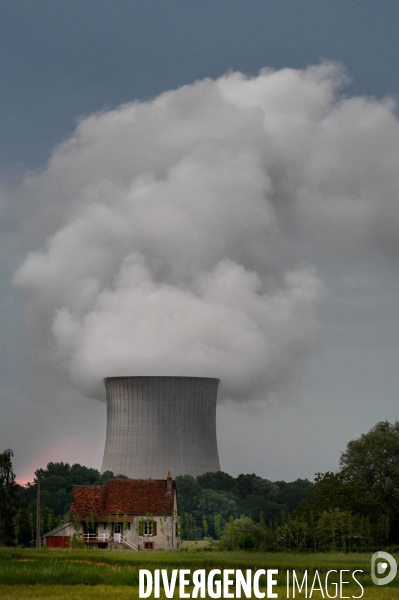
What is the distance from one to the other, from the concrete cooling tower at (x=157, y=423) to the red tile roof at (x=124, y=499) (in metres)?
10.2

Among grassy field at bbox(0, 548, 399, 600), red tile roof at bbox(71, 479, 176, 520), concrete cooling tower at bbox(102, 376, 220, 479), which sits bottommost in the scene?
grassy field at bbox(0, 548, 399, 600)

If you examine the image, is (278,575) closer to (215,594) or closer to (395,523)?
(215,594)

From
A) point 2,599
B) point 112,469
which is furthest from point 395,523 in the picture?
point 2,599

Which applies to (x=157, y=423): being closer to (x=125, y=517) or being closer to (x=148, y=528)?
(x=148, y=528)

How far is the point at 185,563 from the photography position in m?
24.4

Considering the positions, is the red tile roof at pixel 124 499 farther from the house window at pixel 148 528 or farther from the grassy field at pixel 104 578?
the grassy field at pixel 104 578

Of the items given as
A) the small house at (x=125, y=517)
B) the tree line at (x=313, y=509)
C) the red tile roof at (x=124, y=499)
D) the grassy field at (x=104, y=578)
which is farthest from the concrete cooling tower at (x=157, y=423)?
the grassy field at (x=104, y=578)

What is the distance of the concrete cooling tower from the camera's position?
62938mm

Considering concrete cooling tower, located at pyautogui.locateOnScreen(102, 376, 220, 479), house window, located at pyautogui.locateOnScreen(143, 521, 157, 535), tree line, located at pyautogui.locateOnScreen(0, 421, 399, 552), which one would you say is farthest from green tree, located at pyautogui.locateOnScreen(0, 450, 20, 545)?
concrete cooling tower, located at pyautogui.locateOnScreen(102, 376, 220, 479)

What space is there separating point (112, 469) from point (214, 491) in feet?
63.3

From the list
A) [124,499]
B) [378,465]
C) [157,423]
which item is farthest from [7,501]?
[378,465]

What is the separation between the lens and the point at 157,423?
6281 cm

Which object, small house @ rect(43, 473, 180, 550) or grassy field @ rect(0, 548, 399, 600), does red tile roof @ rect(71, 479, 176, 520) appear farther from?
grassy field @ rect(0, 548, 399, 600)

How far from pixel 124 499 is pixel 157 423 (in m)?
11.5
